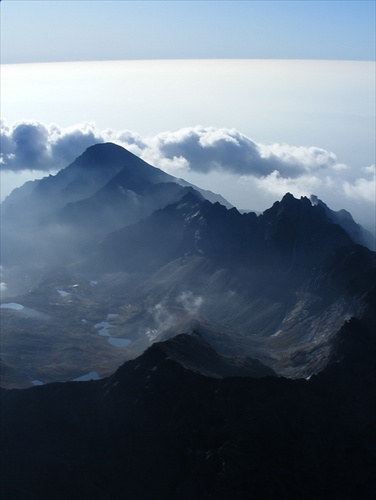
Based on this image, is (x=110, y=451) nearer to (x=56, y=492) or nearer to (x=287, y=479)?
(x=56, y=492)

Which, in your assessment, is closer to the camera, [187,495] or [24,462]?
[187,495]

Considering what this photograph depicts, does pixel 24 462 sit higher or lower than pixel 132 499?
higher

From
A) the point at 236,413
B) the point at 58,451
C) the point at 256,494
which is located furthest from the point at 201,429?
the point at 58,451

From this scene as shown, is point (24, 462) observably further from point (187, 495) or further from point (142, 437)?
point (187, 495)

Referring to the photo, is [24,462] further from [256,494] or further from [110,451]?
[256,494]

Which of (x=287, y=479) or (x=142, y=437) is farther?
(x=142, y=437)

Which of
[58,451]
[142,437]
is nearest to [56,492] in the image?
[58,451]

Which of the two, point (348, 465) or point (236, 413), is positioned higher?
point (236, 413)
